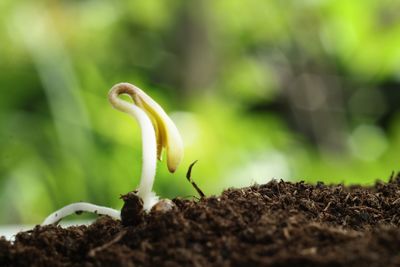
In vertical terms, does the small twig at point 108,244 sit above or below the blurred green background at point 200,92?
below

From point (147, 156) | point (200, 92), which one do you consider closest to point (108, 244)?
point (147, 156)

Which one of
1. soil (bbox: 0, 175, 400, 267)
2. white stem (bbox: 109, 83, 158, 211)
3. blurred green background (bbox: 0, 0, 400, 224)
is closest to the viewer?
soil (bbox: 0, 175, 400, 267)

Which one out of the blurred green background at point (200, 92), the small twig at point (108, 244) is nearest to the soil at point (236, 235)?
the small twig at point (108, 244)

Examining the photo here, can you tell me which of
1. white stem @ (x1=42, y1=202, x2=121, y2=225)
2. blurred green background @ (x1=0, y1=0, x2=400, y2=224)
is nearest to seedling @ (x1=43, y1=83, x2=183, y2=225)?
white stem @ (x1=42, y1=202, x2=121, y2=225)

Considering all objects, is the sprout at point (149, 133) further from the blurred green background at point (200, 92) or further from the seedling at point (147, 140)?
the blurred green background at point (200, 92)

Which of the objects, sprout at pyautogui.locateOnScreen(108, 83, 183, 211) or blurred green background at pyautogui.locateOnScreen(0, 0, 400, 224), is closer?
sprout at pyautogui.locateOnScreen(108, 83, 183, 211)

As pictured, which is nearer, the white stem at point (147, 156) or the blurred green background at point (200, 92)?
the white stem at point (147, 156)

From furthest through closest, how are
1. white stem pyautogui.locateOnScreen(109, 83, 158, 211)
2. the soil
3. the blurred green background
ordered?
1. the blurred green background
2. white stem pyautogui.locateOnScreen(109, 83, 158, 211)
3. the soil

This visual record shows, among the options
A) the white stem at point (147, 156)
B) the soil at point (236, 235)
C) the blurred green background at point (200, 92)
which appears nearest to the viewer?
the soil at point (236, 235)

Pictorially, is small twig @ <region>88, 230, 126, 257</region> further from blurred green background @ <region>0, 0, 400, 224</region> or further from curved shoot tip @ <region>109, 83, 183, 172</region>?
blurred green background @ <region>0, 0, 400, 224</region>
